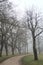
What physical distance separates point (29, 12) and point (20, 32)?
71.3 feet

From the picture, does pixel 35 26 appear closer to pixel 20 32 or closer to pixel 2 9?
pixel 2 9

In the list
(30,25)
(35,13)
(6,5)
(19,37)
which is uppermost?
(6,5)

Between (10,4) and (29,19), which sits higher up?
(10,4)

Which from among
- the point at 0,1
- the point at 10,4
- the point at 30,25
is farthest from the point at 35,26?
the point at 0,1

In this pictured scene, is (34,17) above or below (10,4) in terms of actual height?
below

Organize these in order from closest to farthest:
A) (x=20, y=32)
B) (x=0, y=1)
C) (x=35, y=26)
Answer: (x=0, y=1) < (x=35, y=26) < (x=20, y=32)

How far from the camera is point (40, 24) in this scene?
98.7ft

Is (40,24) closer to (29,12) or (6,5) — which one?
(29,12)

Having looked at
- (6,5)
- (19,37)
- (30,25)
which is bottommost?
(19,37)

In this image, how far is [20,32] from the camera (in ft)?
169

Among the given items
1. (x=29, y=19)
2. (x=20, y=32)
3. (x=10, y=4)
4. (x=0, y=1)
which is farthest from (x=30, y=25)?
(x=20, y=32)

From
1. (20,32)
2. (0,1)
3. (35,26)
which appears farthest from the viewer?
(20,32)

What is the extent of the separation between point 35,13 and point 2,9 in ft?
26.1

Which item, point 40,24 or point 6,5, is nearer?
point 6,5
